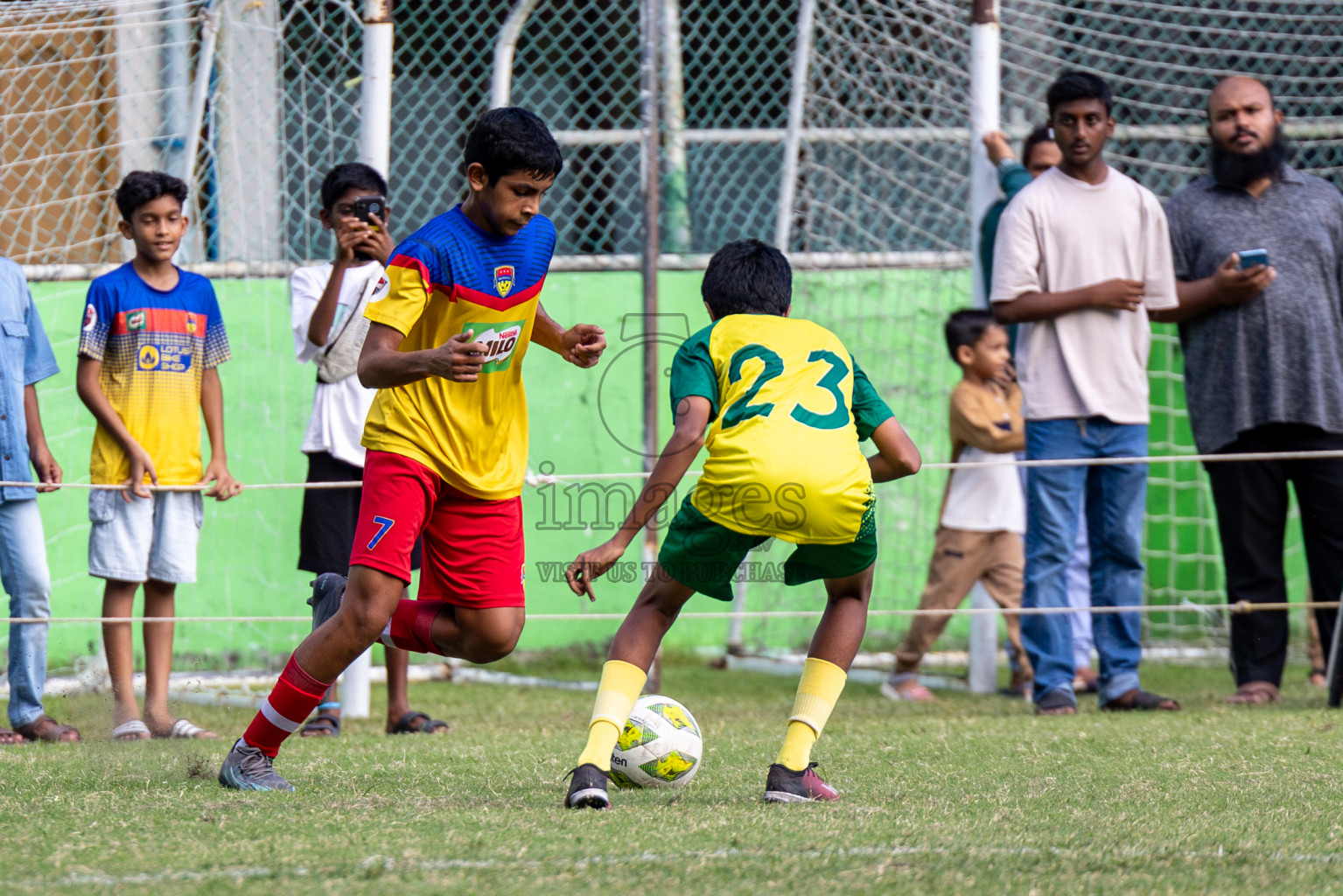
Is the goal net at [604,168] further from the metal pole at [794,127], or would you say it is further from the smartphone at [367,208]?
the smartphone at [367,208]

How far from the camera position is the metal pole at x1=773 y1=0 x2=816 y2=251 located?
284 inches

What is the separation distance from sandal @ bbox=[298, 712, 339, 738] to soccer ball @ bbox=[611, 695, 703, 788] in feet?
5.85

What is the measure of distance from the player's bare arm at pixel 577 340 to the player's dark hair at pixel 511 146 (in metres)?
0.39

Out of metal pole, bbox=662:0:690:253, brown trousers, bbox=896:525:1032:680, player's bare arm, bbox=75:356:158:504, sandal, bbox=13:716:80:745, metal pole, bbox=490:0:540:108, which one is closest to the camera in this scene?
sandal, bbox=13:716:80:745

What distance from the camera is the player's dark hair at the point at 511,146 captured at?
3.45 m

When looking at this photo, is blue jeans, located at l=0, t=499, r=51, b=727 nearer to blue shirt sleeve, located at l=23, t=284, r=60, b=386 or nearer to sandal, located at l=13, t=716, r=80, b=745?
sandal, located at l=13, t=716, r=80, b=745

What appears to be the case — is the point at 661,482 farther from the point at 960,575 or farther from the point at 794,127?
the point at 794,127

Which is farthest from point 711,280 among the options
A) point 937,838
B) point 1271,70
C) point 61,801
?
point 1271,70

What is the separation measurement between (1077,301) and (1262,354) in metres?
0.76

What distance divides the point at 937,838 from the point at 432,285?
5.64 feet

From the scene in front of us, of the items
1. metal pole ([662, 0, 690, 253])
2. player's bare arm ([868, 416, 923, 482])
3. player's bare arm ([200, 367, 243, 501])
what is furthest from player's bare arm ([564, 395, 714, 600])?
metal pole ([662, 0, 690, 253])

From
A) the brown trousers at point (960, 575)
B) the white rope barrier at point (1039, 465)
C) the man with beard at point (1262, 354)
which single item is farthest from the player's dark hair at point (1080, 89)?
the brown trousers at point (960, 575)

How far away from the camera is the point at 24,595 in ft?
16.4

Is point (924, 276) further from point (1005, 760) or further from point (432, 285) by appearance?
point (432, 285)
